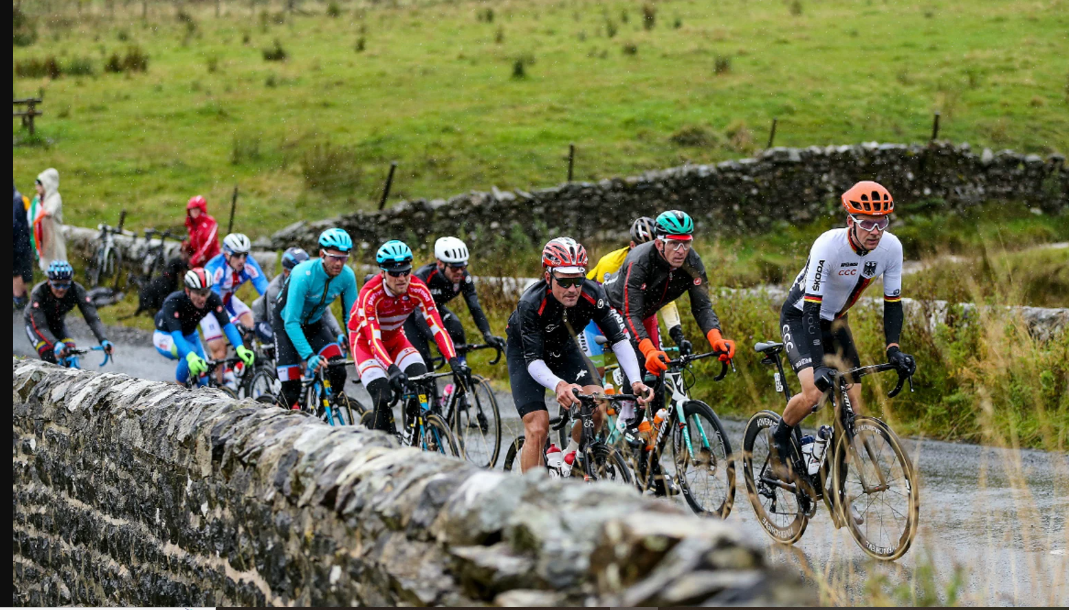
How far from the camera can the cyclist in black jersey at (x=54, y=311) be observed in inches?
460

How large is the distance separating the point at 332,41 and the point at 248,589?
31.5 metres

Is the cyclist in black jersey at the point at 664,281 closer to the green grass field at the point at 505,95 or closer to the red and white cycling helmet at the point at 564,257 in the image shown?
the red and white cycling helmet at the point at 564,257

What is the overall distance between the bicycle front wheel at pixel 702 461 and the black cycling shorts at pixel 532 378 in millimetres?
702

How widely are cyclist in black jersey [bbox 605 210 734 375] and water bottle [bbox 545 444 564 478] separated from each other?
0.97 m

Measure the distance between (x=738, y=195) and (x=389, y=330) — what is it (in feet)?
42.1

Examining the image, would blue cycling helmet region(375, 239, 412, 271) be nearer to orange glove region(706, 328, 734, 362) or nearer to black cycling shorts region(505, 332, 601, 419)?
black cycling shorts region(505, 332, 601, 419)

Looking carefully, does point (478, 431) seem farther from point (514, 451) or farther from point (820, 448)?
point (820, 448)

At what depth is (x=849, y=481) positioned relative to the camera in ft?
22.2

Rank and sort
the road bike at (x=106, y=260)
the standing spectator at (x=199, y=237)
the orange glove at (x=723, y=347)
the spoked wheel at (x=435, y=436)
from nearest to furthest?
the orange glove at (x=723, y=347)
the spoked wheel at (x=435, y=436)
the standing spectator at (x=199, y=237)
the road bike at (x=106, y=260)

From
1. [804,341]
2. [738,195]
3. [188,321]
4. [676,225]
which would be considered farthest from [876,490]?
[738,195]

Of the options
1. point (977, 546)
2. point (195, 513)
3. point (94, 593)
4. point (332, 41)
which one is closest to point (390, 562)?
point (195, 513)

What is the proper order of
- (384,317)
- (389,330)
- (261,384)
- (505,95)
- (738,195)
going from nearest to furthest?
1. (384,317)
2. (389,330)
3. (261,384)
4. (738,195)
5. (505,95)

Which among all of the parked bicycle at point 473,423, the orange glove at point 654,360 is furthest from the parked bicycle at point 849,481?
the parked bicycle at point 473,423

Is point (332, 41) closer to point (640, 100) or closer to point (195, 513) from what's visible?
point (640, 100)
